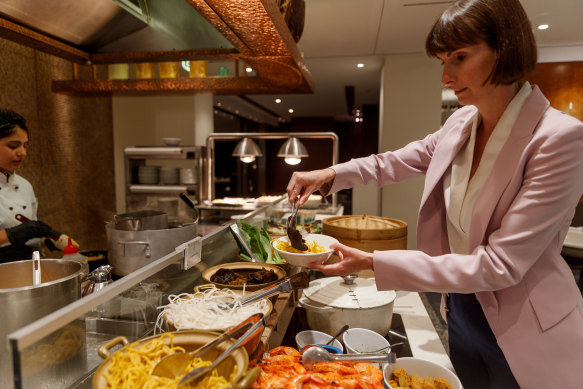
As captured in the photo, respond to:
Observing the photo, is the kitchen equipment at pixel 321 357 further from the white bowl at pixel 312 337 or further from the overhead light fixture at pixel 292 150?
the overhead light fixture at pixel 292 150

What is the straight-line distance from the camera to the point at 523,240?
40.8 inches

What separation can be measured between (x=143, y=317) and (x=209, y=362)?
452mm

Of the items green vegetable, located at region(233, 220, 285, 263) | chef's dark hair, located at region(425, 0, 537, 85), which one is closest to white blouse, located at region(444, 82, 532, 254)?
chef's dark hair, located at region(425, 0, 537, 85)

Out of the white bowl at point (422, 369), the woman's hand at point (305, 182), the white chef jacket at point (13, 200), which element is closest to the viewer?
the white bowl at point (422, 369)

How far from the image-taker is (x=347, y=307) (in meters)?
1.29

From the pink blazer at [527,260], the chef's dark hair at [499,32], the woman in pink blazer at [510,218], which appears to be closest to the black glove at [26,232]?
the woman in pink blazer at [510,218]

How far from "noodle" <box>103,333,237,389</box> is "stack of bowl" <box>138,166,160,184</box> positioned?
4.49 meters

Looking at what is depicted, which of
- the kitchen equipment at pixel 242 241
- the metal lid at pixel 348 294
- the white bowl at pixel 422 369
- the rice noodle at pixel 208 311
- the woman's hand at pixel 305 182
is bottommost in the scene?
the white bowl at pixel 422 369

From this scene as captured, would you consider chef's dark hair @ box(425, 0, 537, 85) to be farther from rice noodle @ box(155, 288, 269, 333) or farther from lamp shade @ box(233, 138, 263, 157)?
lamp shade @ box(233, 138, 263, 157)

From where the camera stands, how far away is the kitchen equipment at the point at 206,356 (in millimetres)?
684

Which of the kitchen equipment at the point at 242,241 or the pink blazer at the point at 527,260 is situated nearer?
the pink blazer at the point at 527,260

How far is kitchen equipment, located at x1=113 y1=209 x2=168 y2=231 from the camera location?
77.5 inches

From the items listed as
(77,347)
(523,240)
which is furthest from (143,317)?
(523,240)

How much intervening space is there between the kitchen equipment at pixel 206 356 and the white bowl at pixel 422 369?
468 mm
